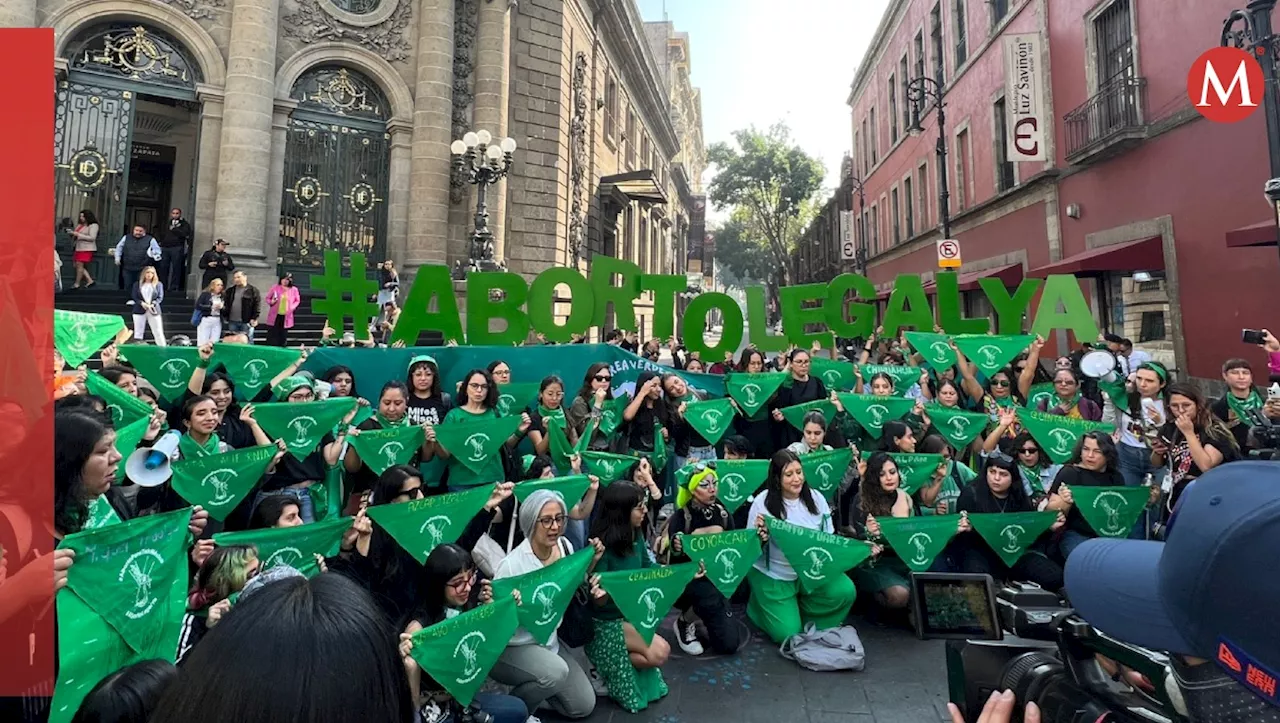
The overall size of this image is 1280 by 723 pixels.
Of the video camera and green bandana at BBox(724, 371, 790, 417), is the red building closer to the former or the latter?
green bandana at BBox(724, 371, 790, 417)

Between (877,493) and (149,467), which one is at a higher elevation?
(149,467)

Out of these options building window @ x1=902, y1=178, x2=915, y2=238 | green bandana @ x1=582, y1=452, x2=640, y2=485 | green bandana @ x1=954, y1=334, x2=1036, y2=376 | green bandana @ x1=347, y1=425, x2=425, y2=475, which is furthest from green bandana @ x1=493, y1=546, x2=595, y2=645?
building window @ x1=902, y1=178, x2=915, y2=238

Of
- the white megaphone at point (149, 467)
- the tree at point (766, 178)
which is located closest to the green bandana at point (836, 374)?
the white megaphone at point (149, 467)

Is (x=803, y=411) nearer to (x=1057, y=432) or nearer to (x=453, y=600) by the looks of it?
(x=1057, y=432)

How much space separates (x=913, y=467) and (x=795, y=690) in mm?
2210

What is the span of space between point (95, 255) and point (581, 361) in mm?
12225

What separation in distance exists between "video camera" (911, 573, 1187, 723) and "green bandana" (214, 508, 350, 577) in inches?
119

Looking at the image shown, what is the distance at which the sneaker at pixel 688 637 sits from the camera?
4625 millimetres

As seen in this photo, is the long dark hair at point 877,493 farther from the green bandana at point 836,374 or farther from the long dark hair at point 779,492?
the green bandana at point 836,374

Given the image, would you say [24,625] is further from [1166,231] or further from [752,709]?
[1166,231]

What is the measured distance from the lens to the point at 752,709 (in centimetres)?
384

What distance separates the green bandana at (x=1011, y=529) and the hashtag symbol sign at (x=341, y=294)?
22.1 ft

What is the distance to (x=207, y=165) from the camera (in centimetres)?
1407

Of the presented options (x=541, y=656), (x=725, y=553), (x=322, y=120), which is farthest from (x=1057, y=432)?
(x=322, y=120)
